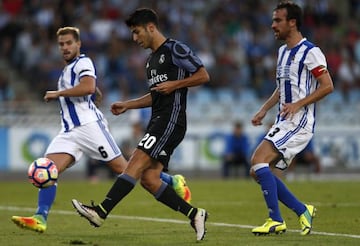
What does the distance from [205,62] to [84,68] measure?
16239 mm

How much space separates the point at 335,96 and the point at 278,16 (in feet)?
55.3

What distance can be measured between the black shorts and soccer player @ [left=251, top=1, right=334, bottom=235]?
3.36 ft

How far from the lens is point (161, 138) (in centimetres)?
1001

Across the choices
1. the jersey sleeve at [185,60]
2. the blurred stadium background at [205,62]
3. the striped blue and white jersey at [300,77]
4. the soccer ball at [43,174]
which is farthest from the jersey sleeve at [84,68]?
the blurred stadium background at [205,62]

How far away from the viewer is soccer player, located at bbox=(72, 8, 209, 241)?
9953 millimetres

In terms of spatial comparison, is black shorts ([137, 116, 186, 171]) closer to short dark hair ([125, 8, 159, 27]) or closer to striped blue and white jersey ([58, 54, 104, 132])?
short dark hair ([125, 8, 159, 27])

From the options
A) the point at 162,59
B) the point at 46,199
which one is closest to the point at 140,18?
the point at 162,59

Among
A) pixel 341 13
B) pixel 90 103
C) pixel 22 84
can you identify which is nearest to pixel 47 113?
pixel 22 84

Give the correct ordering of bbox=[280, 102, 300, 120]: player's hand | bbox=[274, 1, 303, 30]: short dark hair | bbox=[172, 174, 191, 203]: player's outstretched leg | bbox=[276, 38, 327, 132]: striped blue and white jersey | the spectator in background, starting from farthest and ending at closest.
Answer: the spectator in background < bbox=[172, 174, 191, 203]: player's outstretched leg < bbox=[274, 1, 303, 30]: short dark hair < bbox=[276, 38, 327, 132]: striped blue and white jersey < bbox=[280, 102, 300, 120]: player's hand

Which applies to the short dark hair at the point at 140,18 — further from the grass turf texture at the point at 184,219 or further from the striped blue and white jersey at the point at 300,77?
the grass turf texture at the point at 184,219

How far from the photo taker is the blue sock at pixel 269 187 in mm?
10539

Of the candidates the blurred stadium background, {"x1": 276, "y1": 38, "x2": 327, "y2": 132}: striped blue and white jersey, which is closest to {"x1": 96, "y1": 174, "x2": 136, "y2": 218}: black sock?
{"x1": 276, "y1": 38, "x2": 327, "y2": 132}: striped blue and white jersey

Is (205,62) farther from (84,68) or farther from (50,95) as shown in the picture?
(50,95)

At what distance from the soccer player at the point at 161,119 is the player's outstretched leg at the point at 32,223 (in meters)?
0.99
